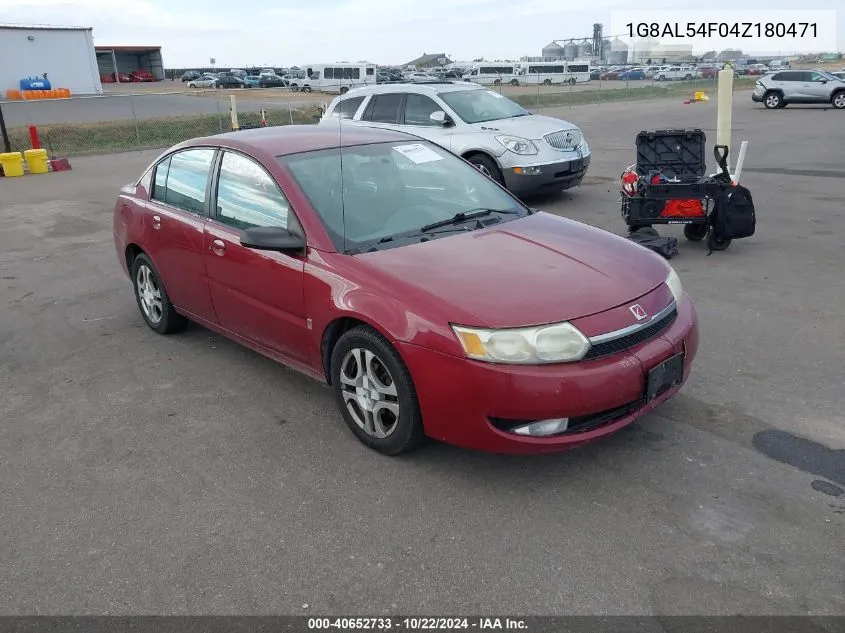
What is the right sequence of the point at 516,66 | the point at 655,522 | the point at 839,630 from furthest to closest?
the point at 516,66, the point at 655,522, the point at 839,630

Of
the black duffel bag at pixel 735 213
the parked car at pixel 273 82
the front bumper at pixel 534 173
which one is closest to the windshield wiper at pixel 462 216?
the black duffel bag at pixel 735 213

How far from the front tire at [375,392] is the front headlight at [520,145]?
6.95m

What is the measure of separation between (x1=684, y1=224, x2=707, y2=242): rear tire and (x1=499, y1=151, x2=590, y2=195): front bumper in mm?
2578

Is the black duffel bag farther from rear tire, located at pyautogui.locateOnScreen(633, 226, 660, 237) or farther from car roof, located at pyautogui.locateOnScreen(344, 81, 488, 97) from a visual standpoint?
car roof, located at pyautogui.locateOnScreen(344, 81, 488, 97)

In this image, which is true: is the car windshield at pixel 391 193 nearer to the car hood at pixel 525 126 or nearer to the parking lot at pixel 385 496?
the parking lot at pixel 385 496

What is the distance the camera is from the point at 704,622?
2.55 metres

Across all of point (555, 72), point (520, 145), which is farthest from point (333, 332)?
point (555, 72)

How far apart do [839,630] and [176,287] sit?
4346mm

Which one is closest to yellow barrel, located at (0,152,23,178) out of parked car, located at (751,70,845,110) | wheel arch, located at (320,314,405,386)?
wheel arch, located at (320,314,405,386)

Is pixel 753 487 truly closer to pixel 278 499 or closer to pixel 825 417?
pixel 825 417

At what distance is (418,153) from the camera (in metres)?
4.86

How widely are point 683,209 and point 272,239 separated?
16.7ft

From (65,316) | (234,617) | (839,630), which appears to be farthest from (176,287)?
(839,630)

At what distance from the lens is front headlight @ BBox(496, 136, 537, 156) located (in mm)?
10047
